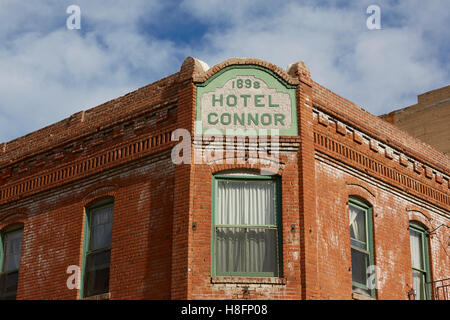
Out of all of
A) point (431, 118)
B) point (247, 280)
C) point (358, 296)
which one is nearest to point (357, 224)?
point (358, 296)

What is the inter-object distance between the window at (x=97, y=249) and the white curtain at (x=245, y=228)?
2.65m

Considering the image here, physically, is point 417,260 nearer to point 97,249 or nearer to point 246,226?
point 246,226

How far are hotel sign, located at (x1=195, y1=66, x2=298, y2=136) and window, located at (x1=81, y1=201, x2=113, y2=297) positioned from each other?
9.61 ft

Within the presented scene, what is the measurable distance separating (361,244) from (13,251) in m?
8.00

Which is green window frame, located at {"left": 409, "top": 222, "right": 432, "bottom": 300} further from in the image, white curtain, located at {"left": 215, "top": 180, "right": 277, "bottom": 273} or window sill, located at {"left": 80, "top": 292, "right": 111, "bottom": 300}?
window sill, located at {"left": 80, "top": 292, "right": 111, "bottom": 300}

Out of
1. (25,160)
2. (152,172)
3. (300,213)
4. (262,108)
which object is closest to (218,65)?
(262,108)

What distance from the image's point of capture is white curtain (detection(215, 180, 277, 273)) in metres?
13.4

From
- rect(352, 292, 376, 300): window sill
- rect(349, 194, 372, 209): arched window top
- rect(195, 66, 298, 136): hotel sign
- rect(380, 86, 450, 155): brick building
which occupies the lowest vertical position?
rect(352, 292, 376, 300): window sill

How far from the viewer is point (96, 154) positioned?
15742 millimetres

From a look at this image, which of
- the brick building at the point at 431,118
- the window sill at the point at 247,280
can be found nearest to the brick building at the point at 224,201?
the window sill at the point at 247,280

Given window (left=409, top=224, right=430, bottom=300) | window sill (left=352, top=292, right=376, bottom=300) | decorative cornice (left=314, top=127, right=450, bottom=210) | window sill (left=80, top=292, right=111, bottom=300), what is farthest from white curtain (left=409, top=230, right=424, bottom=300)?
window sill (left=80, top=292, right=111, bottom=300)

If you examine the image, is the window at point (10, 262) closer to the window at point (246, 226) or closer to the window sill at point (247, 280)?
the window at point (246, 226)

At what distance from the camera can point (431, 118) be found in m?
24.8

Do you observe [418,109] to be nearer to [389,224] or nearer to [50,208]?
[389,224]
